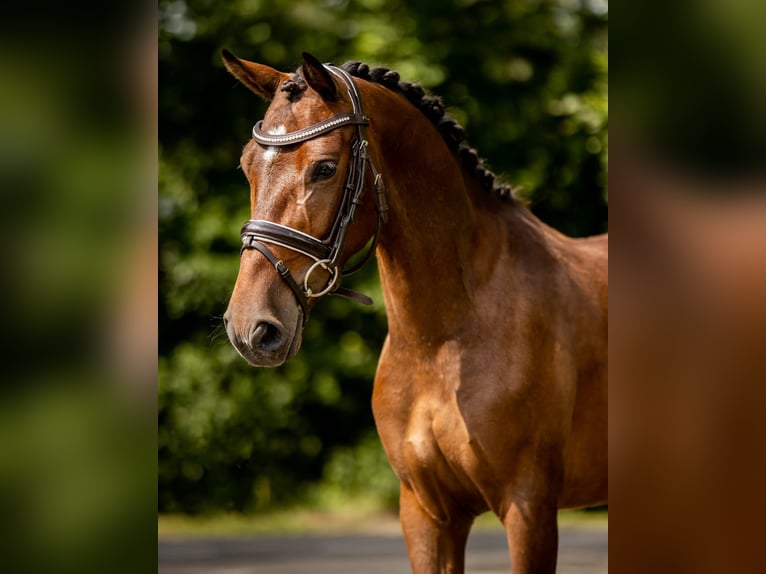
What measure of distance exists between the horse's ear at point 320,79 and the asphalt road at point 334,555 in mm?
4411

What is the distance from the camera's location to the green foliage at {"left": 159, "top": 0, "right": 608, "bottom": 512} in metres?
7.42

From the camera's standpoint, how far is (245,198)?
24.3 feet

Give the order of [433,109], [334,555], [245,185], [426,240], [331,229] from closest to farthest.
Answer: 1. [331,229]
2. [426,240]
3. [433,109]
4. [334,555]
5. [245,185]

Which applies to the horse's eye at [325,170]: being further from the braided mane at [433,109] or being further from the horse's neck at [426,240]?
the braided mane at [433,109]

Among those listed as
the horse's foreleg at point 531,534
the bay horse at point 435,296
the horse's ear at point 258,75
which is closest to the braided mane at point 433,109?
the bay horse at point 435,296

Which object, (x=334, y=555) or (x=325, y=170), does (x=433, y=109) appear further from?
(x=334, y=555)

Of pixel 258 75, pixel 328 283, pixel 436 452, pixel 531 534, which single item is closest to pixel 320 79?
pixel 258 75

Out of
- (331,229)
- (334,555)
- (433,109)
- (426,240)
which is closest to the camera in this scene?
(331,229)

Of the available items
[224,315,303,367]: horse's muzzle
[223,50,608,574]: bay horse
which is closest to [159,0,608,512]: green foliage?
[223,50,608,574]: bay horse

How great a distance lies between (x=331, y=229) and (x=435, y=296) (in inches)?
21.6

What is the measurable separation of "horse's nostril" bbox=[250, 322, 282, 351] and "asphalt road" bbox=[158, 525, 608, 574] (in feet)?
13.9

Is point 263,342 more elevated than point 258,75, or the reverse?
point 258,75

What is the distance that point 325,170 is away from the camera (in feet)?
8.37
